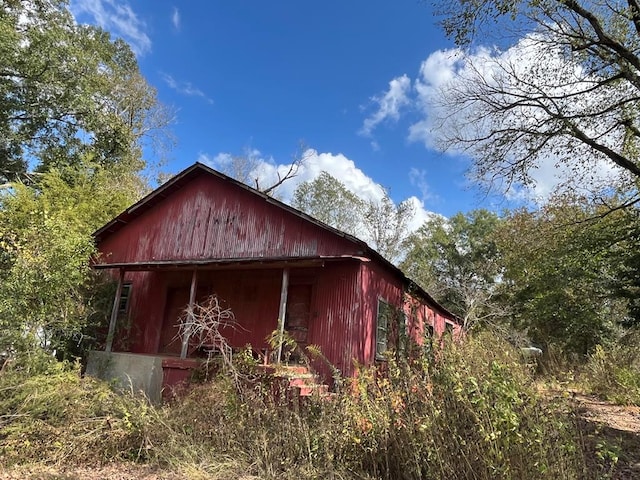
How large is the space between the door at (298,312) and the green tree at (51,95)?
13.9 m

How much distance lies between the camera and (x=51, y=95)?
17.6m

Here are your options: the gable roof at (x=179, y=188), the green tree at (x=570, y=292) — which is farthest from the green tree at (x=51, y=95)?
the green tree at (x=570, y=292)

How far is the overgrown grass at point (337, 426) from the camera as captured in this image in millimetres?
3512

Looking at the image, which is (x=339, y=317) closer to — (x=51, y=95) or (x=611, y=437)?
(x=611, y=437)

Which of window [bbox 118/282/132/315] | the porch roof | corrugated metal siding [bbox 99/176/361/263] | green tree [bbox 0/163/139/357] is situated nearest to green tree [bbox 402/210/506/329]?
corrugated metal siding [bbox 99/176/361/263]

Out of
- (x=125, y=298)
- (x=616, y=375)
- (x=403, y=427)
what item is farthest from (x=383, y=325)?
(x=125, y=298)

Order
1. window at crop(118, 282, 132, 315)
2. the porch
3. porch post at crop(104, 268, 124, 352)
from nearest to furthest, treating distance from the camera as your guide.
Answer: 1. the porch
2. porch post at crop(104, 268, 124, 352)
3. window at crop(118, 282, 132, 315)

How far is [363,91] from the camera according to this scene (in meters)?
15.9

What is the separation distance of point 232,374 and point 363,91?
12.4 meters

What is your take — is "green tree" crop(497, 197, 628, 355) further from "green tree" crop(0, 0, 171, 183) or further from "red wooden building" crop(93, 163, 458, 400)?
"green tree" crop(0, 0, 171, 183)

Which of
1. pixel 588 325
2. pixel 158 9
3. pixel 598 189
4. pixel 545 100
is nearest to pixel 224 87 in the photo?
pixel 158 9

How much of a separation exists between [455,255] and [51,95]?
2821cm

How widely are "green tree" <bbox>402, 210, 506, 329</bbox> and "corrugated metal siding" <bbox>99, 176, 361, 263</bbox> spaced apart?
1959 cm

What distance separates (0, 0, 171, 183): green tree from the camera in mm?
16328
